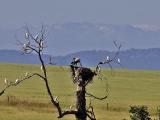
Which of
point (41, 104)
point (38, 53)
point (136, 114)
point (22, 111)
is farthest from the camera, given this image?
point (41, 104)

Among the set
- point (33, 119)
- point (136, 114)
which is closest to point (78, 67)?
point (136, 114)

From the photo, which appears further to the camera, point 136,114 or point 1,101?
point 1,101

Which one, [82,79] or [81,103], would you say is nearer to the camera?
[81,103]

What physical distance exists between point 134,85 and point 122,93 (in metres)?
24.3

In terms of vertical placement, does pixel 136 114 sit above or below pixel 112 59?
below

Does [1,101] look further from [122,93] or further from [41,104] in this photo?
[122,93]

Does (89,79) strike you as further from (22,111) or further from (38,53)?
(22,111)

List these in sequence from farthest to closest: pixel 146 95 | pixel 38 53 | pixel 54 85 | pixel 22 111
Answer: pixel 54 85
pixel 146 95
pixel 22 111
pixel 38 53

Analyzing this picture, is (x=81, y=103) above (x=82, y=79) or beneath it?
beneath

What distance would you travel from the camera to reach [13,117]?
56.6 meters

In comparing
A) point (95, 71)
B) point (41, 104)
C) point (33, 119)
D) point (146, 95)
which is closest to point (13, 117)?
point (33, 119)

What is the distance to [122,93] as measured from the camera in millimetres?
113000

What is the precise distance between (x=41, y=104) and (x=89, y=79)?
56840 mm

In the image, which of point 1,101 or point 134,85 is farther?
point 134,85
